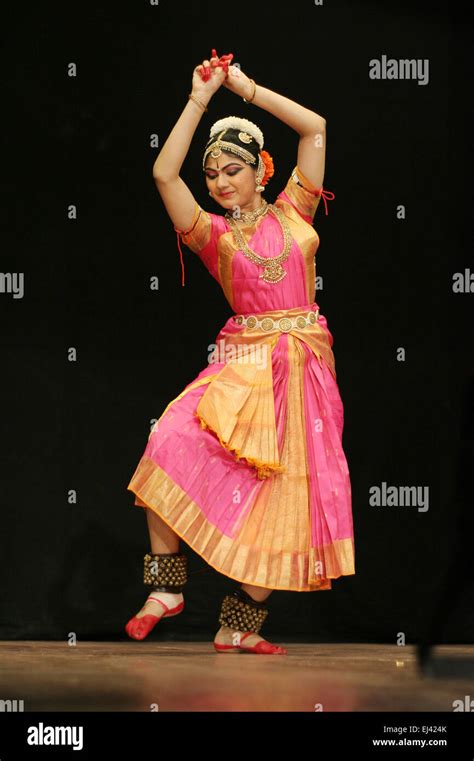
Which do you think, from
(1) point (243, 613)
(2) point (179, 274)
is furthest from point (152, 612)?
(2) point (179, 274)

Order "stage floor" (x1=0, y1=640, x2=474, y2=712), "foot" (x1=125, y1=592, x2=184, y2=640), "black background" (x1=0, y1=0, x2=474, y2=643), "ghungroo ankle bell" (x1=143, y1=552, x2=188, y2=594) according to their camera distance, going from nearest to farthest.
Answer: "stage floor" (x1=0, y1=640, x2=474, y2=712) → "foot" (x1=125, y1=592, x2=184, y2=640) → "ghungroo ankle bell" (x1=143, y1=552, x2=188, y2=594) → "black background" (x1=0, y1=0, x2=474, y2=643)

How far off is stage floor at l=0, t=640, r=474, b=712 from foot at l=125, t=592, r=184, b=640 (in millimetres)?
89

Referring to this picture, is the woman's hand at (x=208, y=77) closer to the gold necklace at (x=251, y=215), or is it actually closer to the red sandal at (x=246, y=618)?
the gold necklace at (x=251, y=215)

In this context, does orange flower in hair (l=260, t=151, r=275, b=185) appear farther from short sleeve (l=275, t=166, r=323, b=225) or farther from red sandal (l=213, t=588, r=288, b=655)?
red sandal (l=213, t=588, r=288, b=655)

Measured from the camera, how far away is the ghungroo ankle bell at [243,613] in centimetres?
406

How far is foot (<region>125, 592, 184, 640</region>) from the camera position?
12.8 ft

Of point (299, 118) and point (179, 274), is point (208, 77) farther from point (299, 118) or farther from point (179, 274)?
point (179, 274)

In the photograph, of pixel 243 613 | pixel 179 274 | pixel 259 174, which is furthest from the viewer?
pixel 179 274

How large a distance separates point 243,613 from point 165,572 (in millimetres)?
253

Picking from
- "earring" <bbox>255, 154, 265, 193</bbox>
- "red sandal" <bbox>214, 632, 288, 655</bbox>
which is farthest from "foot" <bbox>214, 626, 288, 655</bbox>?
"earring" <bbox>255, 154, 265, 193</bbox>

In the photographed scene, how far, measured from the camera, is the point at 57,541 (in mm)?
4922

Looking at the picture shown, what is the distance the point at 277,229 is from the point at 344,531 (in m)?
0.87

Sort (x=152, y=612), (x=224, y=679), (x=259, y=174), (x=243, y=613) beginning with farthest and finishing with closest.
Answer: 1. (x=259, y=174)
2. (x=243, y=613)
3. (x=152, y=612)
4. (x=224, y=679)

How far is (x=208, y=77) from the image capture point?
157 inches
